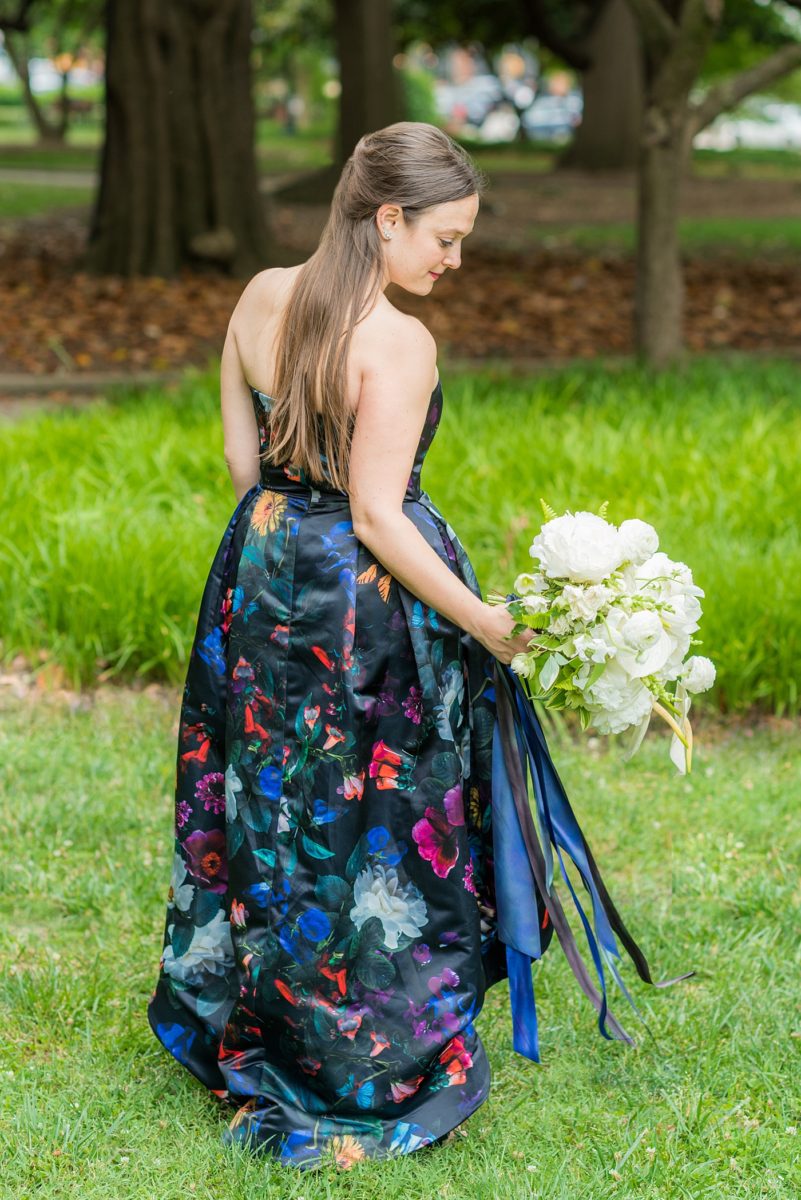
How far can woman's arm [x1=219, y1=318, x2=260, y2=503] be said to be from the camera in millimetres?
2660

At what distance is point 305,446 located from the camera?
Answer: 2447 mm

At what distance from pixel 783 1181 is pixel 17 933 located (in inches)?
71.5

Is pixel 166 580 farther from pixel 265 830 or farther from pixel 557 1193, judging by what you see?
pixel 557 1193

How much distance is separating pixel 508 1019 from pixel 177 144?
8890mm

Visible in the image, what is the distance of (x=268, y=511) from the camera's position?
2.56 m

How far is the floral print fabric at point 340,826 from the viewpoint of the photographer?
2492 mm

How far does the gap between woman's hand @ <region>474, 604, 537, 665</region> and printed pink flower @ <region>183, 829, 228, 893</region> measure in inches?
26.4

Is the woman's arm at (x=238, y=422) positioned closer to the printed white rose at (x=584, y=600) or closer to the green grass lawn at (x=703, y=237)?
the printed white rose at (x=584, y=600)

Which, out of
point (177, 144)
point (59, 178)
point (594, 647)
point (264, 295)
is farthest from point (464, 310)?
point (59, 178)

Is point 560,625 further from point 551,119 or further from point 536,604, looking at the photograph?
point 551,119

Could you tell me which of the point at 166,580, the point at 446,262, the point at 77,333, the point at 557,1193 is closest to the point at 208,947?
the point at 557,1193

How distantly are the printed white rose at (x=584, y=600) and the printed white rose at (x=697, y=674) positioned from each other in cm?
25

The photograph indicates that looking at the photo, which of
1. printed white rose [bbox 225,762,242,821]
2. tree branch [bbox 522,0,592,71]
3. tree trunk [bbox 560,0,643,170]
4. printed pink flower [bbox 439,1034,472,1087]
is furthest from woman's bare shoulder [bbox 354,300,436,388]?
tree trunk [bbox 560,0,643,170]

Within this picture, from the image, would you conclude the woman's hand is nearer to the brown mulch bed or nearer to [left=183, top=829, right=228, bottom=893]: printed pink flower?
[left=183, top=829, right=228, bottom=893]: printed pink flower
